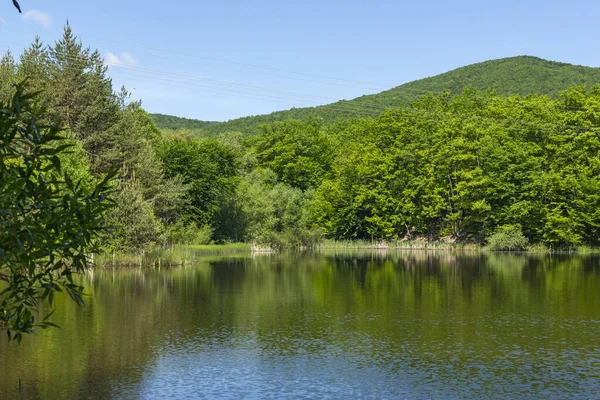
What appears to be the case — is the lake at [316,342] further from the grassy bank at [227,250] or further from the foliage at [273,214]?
the foliage at [273,214]

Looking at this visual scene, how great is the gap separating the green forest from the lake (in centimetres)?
2097

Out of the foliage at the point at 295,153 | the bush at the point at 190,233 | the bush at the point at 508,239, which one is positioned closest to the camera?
the bush at the point at 190,233

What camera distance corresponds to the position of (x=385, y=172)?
8275 cm

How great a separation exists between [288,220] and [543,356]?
58649 millimetres

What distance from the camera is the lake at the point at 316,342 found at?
15594 mm

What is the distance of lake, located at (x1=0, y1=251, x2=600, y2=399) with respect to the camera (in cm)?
1559

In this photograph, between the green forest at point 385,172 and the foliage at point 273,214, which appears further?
the foliage at point 273,214

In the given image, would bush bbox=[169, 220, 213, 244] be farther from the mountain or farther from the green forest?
the mountain

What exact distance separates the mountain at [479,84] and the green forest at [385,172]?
24069 mm

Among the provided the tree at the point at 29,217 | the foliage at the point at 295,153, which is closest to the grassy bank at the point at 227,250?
the foliage at the point at 295,153

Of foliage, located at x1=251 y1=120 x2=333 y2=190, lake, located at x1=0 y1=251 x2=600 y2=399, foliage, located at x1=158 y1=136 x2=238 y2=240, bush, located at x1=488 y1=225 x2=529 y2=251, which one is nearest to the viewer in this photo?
lake, located at x1=0 y1=251 x2=600 y2=399

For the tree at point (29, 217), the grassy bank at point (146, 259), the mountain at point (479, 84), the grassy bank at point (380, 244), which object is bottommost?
the grassy bank at point (380, 244)

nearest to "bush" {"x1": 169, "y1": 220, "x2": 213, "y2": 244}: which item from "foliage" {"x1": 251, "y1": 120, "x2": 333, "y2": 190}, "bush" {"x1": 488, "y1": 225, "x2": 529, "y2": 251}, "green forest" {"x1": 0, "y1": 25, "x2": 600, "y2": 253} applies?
"green forest" {"x1": 0, "y1": 25, "x2": 600, "y2": 253}

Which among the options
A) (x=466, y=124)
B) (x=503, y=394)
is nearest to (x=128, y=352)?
(x=503, y=394)
